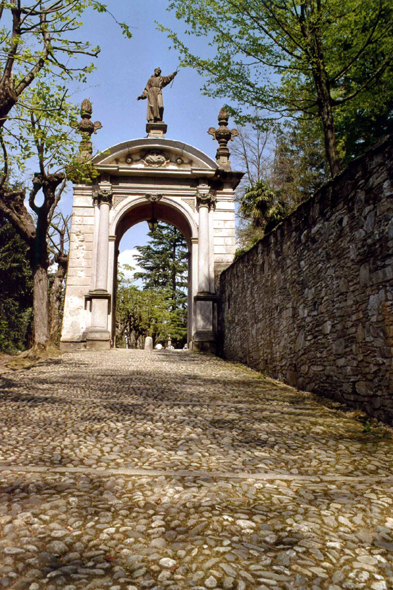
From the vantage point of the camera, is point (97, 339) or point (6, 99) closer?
point (6, 99)

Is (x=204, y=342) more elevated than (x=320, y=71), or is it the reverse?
(x=320, y=71)

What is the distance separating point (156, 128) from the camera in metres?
18.8

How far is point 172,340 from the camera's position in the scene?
37281mm

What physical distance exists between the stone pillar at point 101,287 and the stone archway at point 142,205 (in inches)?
1.5

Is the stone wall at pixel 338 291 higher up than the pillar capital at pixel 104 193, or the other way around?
the pillar capital at pixel 104 193

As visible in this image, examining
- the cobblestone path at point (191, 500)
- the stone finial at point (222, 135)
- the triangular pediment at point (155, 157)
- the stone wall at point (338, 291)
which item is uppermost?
the stone finial at point (222, 135)

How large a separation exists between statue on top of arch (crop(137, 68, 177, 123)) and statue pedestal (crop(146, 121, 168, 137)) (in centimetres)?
24

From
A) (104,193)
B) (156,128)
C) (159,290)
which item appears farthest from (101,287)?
(159,290)

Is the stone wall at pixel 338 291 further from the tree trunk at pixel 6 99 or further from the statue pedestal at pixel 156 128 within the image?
the statue pedestal at pixel 156 128

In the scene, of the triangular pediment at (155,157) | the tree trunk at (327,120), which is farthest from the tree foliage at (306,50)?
the triangular pediment at (155,157)

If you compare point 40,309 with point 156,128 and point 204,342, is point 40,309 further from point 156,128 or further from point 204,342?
point 156,128

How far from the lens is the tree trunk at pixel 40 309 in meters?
12.5

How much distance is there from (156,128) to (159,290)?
19764mm

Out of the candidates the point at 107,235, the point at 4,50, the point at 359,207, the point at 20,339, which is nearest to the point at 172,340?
the point at 20,339
